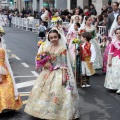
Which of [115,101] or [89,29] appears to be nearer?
[115,101]

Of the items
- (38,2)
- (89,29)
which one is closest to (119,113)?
(89,29)

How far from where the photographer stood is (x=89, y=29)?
1166 centimetres

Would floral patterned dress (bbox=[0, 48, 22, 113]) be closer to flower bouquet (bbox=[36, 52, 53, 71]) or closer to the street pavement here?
the street pavement

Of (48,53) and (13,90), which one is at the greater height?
(48,53)

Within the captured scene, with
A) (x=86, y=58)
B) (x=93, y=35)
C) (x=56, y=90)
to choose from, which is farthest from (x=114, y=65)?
(x=56, y=90)

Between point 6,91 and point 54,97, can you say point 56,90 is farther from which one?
point 6,91

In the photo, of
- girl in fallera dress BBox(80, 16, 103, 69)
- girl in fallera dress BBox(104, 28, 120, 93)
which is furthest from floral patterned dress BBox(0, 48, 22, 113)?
girl in fallera dress BBox(80, 16, 103, 69)

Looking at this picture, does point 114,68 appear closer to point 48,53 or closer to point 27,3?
point 48,53

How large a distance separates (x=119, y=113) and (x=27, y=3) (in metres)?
56.7

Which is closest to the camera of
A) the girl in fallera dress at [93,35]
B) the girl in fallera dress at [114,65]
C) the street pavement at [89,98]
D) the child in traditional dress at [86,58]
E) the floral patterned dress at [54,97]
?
the floral patterned dress at [54,97]

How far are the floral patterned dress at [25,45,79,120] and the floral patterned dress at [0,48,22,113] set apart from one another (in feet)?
1.02

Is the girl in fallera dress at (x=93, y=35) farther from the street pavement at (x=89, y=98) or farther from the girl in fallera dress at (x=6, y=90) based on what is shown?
the girl in fallera dress at (x=6, y=90)

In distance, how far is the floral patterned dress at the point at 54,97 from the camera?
6.56 metres

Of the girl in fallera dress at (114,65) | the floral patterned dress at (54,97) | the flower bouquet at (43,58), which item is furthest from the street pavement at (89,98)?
the flower bouquet at (43,58)
